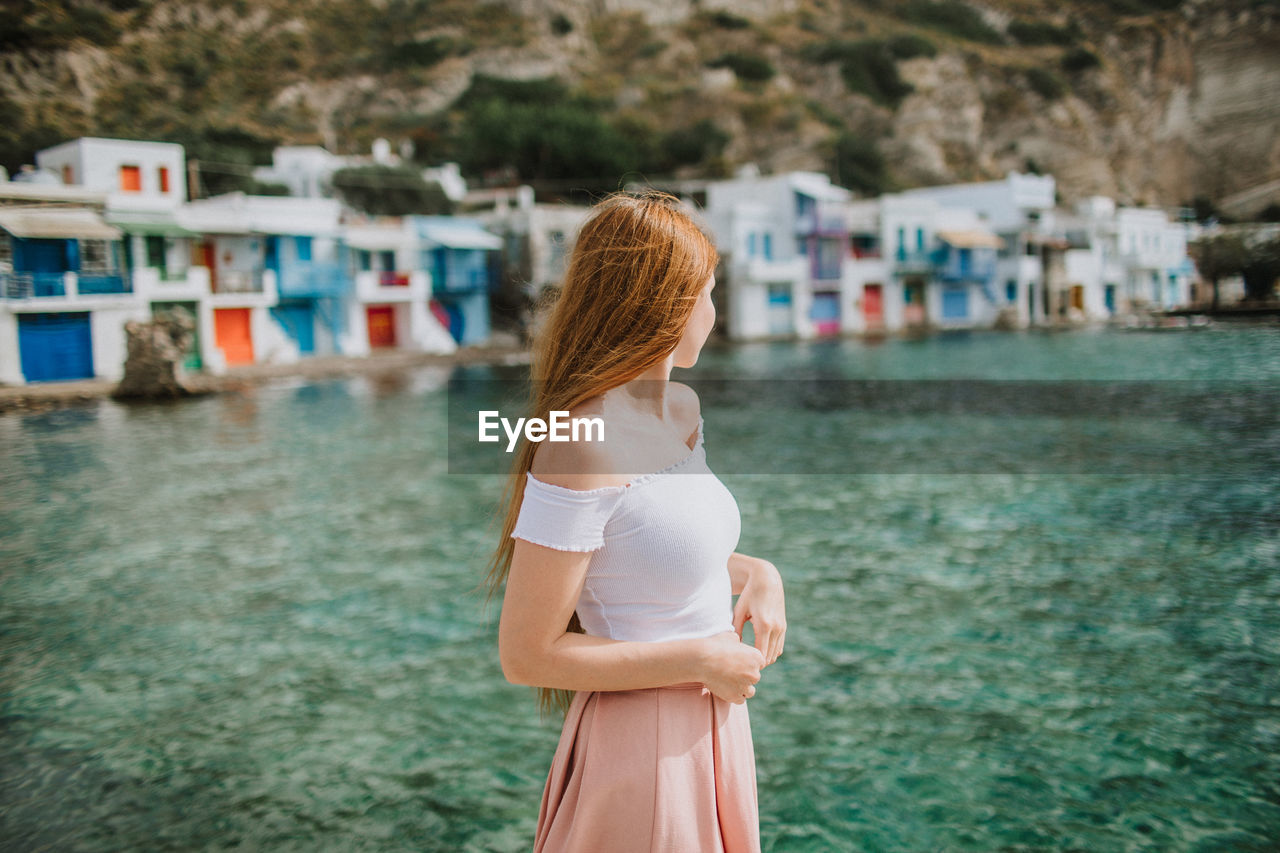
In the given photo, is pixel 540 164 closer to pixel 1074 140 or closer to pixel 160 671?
pixel 1074 140

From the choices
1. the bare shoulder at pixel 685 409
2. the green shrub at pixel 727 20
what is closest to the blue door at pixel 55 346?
the bare shoulder at pixel 685 409

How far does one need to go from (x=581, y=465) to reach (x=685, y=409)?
0.24 m

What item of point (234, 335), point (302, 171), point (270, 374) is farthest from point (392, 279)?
point (302, 171)

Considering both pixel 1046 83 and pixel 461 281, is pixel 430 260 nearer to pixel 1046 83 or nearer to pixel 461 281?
pixel 461 281

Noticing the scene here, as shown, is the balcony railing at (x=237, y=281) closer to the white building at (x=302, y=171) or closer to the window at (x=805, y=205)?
the white building at (x=302, y=171)

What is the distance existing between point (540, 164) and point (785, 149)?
1237 cm

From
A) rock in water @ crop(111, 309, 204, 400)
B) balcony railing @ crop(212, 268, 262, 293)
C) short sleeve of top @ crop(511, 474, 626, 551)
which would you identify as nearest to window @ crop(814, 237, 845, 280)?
balcony railing @ crop(212, 268, 262, 293)

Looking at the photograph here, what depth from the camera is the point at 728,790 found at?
2.93ft

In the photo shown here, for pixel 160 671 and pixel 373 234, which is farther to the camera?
pixel 373 234

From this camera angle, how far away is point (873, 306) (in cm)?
2778

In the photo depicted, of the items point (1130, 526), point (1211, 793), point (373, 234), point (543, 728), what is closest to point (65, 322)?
point (373, 234)

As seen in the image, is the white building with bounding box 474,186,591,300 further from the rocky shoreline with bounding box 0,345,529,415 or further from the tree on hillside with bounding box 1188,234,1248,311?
the tree on hillside with bounding box 1188,234,1248,311

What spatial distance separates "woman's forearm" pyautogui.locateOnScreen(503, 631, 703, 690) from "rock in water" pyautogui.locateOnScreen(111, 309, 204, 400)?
43.7ft

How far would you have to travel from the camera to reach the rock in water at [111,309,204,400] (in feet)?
40.2
